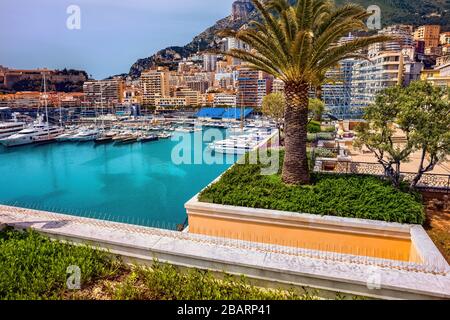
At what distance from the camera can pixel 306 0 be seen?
7133mm

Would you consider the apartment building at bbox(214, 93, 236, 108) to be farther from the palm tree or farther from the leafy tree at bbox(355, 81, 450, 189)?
the leafy tree at bbox(355, 81, 450, 189)

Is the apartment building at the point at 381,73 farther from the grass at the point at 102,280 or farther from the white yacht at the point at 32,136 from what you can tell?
the white yacht at the point at 32,136

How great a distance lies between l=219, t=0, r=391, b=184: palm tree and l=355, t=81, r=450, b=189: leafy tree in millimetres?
1502

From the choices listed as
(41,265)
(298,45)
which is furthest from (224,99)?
(41,265)

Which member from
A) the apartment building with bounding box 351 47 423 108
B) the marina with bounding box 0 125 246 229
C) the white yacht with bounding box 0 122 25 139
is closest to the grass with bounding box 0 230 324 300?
the marina with bounding box 0 125 246 229

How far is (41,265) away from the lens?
3902mm

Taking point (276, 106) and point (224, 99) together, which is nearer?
point (276, 106)

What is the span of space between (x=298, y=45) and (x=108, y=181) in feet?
71.0

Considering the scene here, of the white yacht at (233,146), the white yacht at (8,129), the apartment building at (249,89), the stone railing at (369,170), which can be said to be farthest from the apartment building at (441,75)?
the white yacht at (8,129)

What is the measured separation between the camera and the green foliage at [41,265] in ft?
11.4

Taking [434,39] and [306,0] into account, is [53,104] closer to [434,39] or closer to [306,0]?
[306,0]

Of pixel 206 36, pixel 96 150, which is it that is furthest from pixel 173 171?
pixel 206 36

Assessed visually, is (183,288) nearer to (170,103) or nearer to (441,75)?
(441,75)

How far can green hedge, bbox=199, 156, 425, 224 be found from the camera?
6051 millimetres
